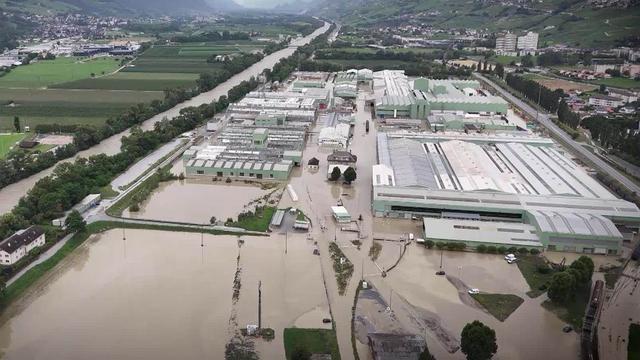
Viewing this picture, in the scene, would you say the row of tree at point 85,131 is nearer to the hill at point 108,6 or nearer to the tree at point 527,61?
the tree at point 527,61

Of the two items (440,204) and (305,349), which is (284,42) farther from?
(305,349)

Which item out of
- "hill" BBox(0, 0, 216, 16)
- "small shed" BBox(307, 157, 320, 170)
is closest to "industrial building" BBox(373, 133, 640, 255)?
"small shed" BBox(307, 157, 320, 170)

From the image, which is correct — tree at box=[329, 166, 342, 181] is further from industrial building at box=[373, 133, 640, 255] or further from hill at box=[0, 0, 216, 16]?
hill at box=[0, 0, 216, 16]

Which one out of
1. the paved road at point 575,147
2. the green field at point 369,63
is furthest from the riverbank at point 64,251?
the green field at point 369,63

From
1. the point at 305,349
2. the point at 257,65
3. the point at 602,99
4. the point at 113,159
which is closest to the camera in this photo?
the point at 305,349

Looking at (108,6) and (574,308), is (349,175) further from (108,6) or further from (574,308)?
(108,6)

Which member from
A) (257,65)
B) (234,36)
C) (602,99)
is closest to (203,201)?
(602,99)

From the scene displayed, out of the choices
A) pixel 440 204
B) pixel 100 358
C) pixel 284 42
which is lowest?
pixel 100 358
